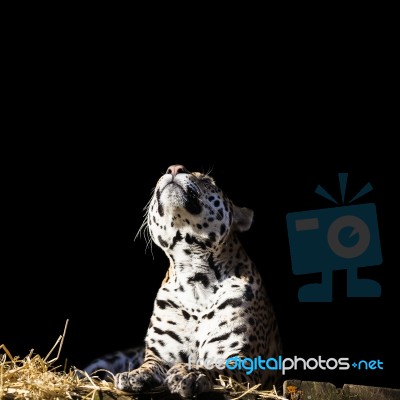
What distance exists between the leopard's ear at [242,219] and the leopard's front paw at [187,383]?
1.95m

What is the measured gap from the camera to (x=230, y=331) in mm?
5816

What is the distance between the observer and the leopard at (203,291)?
582 cm

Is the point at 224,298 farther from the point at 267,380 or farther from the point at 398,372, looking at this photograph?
the point at 398,372

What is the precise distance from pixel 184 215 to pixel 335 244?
50.9 inches

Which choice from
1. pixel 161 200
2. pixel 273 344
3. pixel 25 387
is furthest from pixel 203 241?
pixel 25 387

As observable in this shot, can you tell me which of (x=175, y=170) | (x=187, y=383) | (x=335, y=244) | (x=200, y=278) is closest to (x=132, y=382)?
(x=187, y=383)

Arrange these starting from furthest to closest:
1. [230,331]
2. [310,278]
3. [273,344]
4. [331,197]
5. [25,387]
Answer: [310,278]
[331,197]
[273,344]
[230,331]
[25,387]

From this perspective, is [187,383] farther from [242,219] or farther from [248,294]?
[242,219]

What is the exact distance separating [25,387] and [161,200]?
6.13 feet

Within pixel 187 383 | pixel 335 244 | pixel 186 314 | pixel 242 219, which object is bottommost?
pixel 187 383

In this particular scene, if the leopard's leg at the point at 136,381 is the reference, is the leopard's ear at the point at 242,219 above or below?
above

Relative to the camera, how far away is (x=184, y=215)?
602 cm

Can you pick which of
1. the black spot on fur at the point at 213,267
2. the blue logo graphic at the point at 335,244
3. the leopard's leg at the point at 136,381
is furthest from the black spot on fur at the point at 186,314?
the leopard's leg at the point at 136,381

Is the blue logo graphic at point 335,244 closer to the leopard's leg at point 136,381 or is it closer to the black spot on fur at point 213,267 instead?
the black spot on fur at point 213,267
